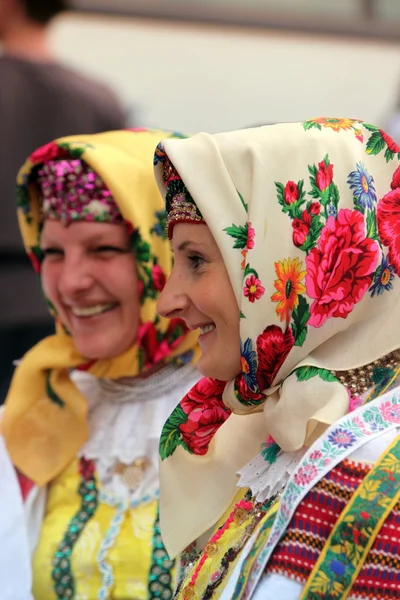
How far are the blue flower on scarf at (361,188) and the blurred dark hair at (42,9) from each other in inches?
78.6

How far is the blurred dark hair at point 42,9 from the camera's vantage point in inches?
119

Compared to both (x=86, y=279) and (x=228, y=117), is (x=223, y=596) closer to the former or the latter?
(x=86, y=279)

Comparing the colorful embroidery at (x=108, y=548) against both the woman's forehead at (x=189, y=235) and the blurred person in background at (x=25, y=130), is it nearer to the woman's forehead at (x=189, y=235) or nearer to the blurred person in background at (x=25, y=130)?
the woman's forehead at (x=189, y=235)

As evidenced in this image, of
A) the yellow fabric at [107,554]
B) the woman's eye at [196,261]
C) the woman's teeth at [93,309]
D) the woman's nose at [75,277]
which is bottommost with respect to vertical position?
the yellow fabric at [107,554]

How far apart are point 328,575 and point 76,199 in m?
1.17

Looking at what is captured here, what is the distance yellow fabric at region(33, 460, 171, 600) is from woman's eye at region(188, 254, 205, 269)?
72cm

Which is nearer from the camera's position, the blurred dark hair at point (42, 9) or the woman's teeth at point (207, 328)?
the woman's teeth at point (207, 328)

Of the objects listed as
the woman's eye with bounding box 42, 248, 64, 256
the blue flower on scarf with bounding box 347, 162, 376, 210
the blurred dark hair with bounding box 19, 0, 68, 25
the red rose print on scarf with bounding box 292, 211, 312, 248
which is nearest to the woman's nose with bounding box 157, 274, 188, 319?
the red rose print on scarf with bounding box 292, 211, 312, 248

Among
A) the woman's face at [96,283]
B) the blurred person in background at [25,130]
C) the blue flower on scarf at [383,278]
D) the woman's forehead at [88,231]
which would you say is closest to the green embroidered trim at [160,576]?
the woman's face at [96,283]

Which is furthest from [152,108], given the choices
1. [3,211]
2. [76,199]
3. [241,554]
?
[241,554]

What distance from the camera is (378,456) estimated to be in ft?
3.84

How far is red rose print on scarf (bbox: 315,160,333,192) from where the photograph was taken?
4.48ft

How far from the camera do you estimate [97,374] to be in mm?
2123

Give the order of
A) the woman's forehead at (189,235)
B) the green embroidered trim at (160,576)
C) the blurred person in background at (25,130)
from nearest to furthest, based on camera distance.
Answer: the woman's forehead at (189,235), the green embroidered trim at (160,576), the blurred person in background at (25,130)
